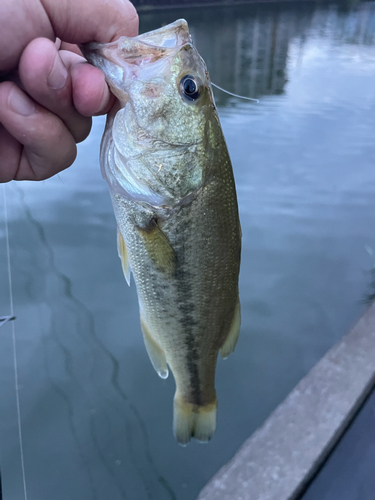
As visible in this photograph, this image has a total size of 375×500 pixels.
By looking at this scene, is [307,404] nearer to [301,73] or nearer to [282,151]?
[282,151]

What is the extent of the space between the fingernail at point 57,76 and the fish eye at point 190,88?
14.1 inches

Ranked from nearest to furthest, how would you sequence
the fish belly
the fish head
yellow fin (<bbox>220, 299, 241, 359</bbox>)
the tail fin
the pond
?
1. the fish head
2. the fish belly
3. yellow fin (<bbox>220, 299, 241, 359</bbox>)
4. the tail fin
5. the pond

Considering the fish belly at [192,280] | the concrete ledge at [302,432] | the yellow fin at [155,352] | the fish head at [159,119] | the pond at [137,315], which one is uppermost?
the fish head at [159,119]

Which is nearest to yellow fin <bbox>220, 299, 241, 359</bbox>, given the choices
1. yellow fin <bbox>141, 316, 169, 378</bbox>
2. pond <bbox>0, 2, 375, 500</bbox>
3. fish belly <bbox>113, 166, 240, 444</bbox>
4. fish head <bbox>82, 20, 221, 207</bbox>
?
fish belly <bbox>113, 166, 240, 444</bbox>

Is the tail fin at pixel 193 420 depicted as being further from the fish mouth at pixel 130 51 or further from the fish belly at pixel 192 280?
the fish mouth at pixel 130 51

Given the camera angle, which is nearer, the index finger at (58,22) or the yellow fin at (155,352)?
the index finger at (58,22)

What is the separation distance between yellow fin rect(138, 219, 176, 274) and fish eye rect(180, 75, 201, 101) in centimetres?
42

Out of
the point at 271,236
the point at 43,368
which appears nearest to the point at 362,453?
the point at 43,368

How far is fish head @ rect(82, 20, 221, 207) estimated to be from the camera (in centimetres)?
111

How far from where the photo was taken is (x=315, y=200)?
5.22m

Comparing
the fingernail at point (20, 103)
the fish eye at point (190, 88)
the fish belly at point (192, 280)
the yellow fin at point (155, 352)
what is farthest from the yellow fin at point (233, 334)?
the fingernail at point (20, 103)

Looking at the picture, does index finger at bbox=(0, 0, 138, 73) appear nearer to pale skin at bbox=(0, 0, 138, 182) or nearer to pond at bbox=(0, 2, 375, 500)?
pale skin at bbox=(0, 0, 138, 182)

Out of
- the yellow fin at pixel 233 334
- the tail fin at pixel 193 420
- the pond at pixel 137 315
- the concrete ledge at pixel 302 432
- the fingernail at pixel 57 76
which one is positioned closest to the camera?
the fingernail at pixel 57 76

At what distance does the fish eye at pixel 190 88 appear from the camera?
117 centimetres
